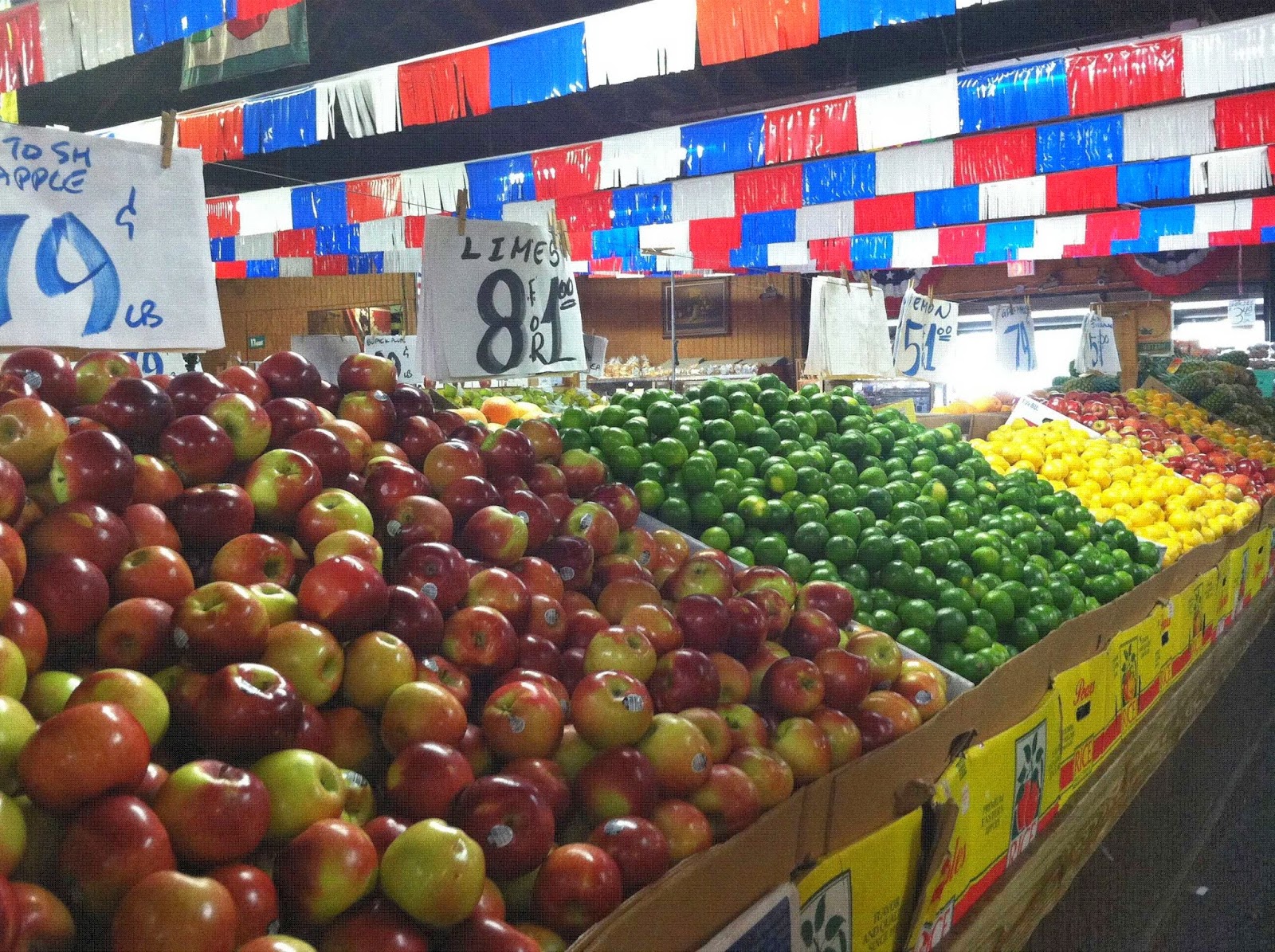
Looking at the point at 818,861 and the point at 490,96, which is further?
the point at 490,96

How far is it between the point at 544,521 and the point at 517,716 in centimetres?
61

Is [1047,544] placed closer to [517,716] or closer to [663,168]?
[517,716]

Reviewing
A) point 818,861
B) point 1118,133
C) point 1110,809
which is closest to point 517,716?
point 818,861

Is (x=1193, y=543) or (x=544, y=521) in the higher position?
(x=544, y=521)

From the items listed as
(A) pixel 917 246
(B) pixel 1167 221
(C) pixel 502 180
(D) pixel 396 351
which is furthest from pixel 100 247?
(B) pixel 1167 221

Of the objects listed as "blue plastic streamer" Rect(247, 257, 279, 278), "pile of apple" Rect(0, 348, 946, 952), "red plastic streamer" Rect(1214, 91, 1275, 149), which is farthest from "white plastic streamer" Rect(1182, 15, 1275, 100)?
"blue plastic streamer" Rect(247, 257, 279, 278)

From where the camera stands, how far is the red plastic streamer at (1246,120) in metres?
5.93

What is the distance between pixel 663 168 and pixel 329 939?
675 centimetres

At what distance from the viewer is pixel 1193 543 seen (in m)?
3.98

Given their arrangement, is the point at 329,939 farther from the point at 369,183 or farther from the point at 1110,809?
the point at 369,183

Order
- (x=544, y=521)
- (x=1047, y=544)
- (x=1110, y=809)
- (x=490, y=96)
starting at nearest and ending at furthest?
(x=544, y=521)
(x=1110, y=809)
(x=1047, y=544)
(x=490, y=96)

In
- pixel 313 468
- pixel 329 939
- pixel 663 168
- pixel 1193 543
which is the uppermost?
pixel 663 168

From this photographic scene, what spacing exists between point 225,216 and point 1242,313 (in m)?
15.5

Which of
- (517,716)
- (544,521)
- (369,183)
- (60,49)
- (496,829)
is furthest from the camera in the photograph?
(369,183)
